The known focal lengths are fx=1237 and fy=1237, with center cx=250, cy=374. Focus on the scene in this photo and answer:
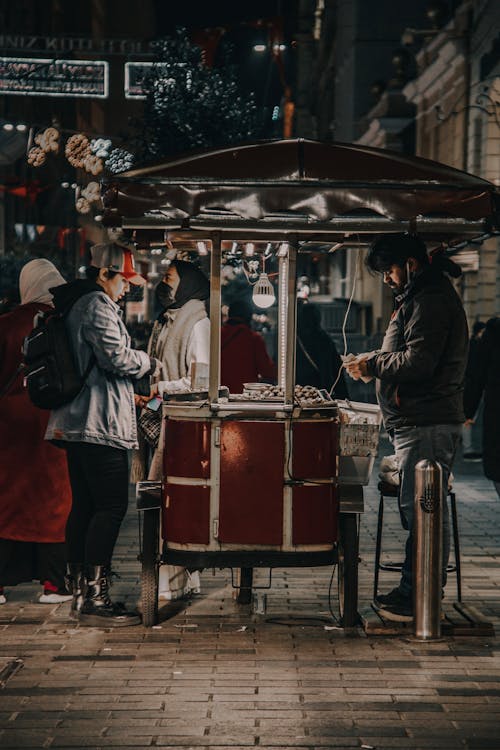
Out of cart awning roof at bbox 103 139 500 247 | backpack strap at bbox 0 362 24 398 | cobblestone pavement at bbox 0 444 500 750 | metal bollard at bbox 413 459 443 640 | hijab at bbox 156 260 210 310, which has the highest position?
cart awning roof at bbox 103 139 500 247

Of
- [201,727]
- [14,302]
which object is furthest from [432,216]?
[14,302]

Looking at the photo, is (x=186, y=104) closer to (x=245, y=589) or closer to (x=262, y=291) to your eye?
(x=262, y=291)

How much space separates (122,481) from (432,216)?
2.44 m

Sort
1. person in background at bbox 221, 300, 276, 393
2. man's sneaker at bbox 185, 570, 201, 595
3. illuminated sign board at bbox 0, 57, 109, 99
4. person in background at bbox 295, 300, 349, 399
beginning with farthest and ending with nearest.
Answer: illuminated sign board at bbox 0, 57, 109, 99 < person in background at bbox 295, 300, 349, 399 < person in background at bbox 221, 300, 276, 393 < man's sneaker at bbox 185, 570, 201, 595

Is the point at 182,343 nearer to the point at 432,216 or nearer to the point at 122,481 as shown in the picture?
the point at 122,481

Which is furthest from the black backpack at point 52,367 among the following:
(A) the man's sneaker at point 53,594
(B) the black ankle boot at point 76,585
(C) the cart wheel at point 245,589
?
(C) the cart wheel at point 245,589

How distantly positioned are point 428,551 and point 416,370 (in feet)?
3.34

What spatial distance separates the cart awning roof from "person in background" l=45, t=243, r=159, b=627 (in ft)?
2.31

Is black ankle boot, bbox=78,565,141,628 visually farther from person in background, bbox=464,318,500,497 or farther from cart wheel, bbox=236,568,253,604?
person in background, bbox=464,318,500,497

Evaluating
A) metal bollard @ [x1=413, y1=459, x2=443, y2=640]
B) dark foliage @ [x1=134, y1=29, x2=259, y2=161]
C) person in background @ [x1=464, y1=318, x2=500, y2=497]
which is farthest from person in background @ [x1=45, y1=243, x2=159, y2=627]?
dark foliage @ [x1=134, y1=29, x2=259, y2=161]

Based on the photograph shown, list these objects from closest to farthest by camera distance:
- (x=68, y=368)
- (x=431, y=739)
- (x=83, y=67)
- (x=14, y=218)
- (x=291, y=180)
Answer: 1. (x=431, y=739)
2. (x=291, y=180)
3. (x=68, y=368)
4. (x=83, y=67)
5. (x=14, y=218)

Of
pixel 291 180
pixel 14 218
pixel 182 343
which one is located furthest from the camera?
pixel 14 218

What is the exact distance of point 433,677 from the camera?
6.14 metres

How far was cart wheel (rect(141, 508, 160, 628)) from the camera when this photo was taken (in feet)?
23.6
